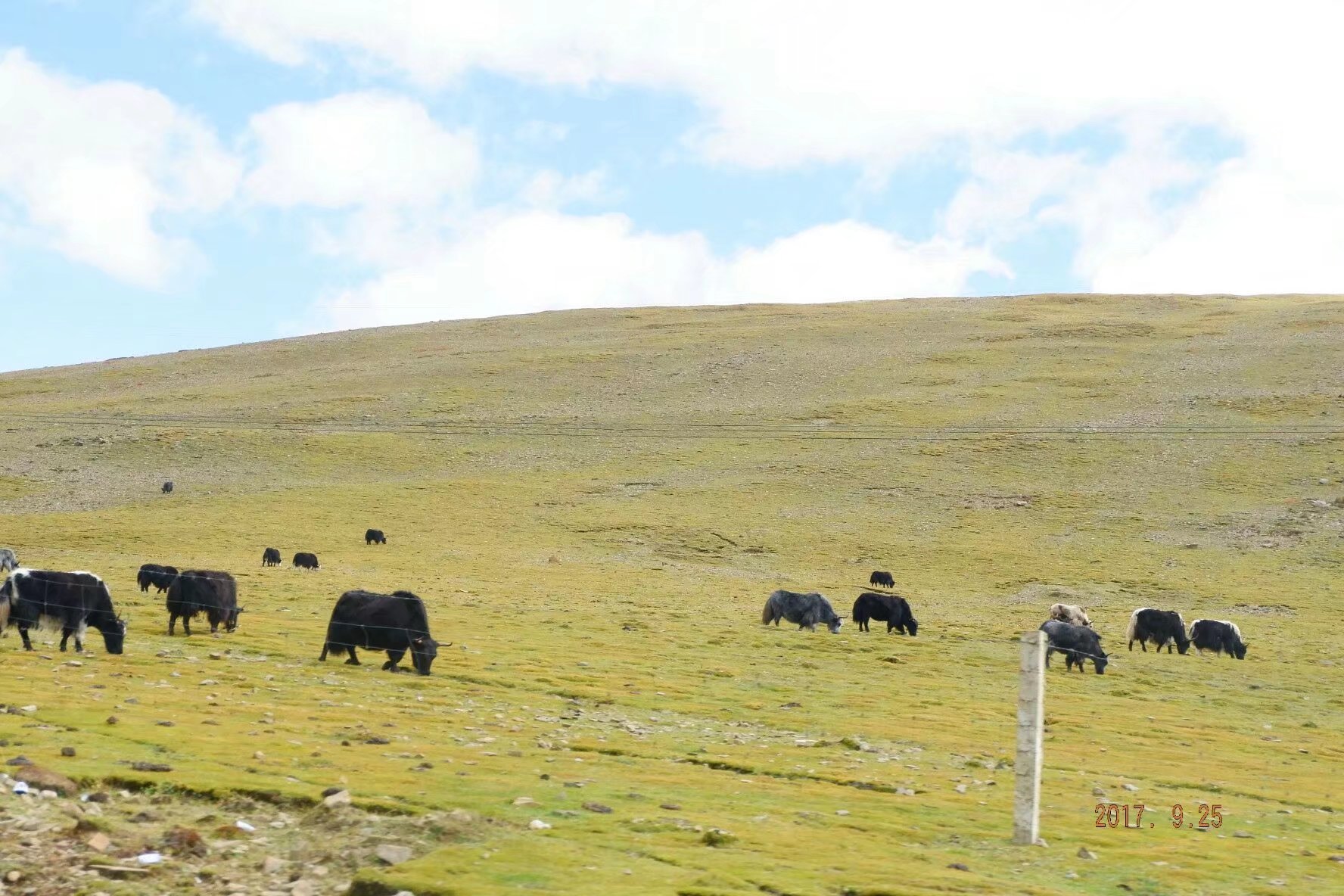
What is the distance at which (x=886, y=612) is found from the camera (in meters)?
35.4

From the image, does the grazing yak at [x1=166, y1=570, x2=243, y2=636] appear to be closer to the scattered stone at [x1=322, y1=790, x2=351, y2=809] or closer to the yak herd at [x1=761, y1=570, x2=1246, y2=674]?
the scattered stone at [x1=322, y1=790, x2=351, y2=809]

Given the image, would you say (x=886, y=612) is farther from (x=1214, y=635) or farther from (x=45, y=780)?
(x=45, y=780)

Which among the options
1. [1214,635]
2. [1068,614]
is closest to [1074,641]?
[1068,614]

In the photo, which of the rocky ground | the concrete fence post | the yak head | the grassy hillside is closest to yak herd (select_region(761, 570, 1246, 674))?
the grassy hillside

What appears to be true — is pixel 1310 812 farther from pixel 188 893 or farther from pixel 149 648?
pixel 149 648

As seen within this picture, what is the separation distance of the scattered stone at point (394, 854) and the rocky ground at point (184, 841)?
0.04ft

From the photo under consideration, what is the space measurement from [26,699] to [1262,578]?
4363 cm

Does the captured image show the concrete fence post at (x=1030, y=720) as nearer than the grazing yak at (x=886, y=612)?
Yes

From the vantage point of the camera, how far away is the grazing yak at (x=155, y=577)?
3206 centimetres

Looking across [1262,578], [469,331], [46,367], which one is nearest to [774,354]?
[469,331]

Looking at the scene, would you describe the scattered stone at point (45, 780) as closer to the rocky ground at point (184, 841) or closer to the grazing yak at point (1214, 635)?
the rocky ground at point (184, 841)

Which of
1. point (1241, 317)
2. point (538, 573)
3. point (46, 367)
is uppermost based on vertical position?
point (1241, 317)

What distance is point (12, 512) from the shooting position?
188ft

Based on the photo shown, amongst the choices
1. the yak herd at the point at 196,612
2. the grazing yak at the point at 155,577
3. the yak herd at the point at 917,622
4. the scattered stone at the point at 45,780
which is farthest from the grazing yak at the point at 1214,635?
the scattered stone at the point at 45,780
